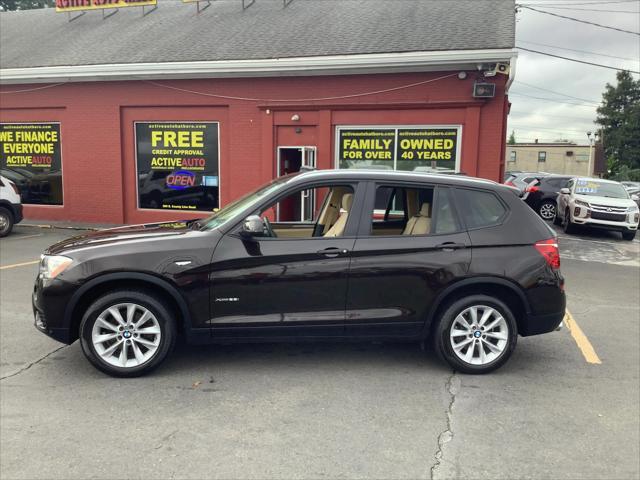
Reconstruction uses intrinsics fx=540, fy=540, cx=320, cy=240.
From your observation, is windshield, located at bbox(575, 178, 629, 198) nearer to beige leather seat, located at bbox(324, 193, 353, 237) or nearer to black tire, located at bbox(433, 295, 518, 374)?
black tire, located at bbox(433, 295, 518, 374)

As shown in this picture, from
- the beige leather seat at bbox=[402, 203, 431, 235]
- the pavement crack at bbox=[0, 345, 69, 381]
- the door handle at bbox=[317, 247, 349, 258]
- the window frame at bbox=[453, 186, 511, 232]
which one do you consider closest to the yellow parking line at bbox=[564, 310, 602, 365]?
the window frame at bbox=[453, 186, 511, 232]

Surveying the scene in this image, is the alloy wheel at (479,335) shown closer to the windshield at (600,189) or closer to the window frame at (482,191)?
the window frame at (482,191)

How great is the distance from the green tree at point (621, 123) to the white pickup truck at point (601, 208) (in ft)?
159

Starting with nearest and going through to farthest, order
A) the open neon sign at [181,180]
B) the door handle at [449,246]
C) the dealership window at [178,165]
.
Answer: the door handle at [449,246]
the dealership window at [178,165]
the open neon sign at [181,180]

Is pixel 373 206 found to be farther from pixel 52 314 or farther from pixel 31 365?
pixel 31 365

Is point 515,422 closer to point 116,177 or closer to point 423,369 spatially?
point 423,369

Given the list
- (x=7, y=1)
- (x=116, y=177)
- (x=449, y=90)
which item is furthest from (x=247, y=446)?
(x=7, y=1)

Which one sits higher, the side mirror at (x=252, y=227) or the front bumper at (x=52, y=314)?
the side mirror at (x=252, y=227)

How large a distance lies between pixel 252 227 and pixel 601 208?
13319 millimetres

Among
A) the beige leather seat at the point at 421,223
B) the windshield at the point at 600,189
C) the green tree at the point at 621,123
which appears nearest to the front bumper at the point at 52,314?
the beige leather seat at the point at 421,223

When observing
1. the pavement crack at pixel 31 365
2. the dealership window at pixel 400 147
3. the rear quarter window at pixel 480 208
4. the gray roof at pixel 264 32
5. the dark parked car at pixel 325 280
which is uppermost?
the gray roof at pixel 264 32

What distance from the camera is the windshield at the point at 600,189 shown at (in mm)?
15570

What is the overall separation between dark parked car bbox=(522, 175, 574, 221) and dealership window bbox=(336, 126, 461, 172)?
25.2ft

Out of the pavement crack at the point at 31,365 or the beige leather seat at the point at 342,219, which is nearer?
the pavement crack at the point at 31,365
